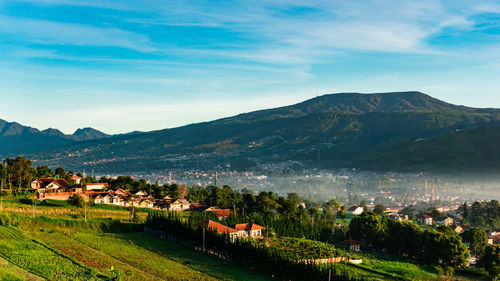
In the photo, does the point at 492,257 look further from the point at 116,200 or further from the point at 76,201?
the point at 116,200

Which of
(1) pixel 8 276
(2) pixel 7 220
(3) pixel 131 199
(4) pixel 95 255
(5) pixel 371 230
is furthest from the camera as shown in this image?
(3) pixel 131 199

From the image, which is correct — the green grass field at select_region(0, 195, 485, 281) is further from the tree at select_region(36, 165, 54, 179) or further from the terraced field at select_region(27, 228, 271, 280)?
the tree at select_region(36, 165, 54, 179)

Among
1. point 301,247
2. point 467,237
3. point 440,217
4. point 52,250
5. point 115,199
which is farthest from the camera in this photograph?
point 440,217

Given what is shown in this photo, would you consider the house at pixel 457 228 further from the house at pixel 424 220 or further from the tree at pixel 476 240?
the tree at pixel 476 240

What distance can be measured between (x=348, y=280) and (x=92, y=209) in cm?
3979

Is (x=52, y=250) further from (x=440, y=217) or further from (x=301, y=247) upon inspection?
(x=440, y=217)

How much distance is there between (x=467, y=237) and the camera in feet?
219

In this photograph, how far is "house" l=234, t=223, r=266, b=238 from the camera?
58938 mm

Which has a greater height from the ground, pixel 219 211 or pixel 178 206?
pixel 178 206

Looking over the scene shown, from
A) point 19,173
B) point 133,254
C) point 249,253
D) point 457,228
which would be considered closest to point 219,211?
point 19,173

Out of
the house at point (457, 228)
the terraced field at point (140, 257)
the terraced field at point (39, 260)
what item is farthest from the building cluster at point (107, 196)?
the house at point (457, 228)

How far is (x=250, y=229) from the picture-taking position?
2352 inches

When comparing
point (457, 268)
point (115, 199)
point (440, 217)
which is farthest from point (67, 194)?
point (440, 217)

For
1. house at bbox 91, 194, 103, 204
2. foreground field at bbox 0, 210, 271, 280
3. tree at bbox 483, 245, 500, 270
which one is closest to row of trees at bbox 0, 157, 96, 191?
house at bbox 91, 194, 103, 204
